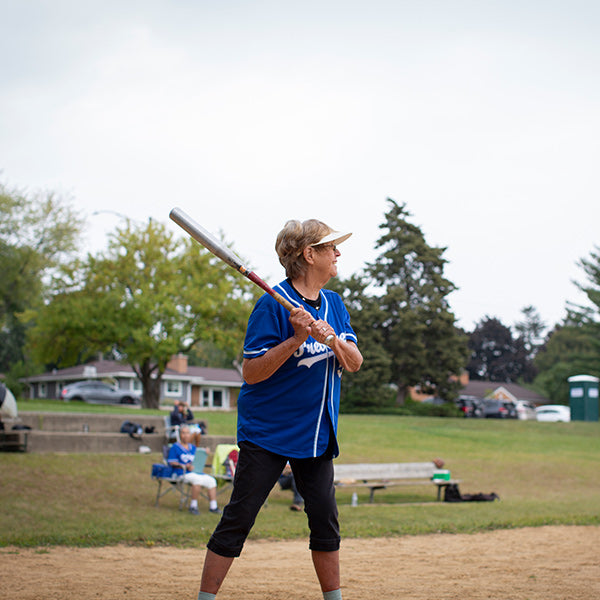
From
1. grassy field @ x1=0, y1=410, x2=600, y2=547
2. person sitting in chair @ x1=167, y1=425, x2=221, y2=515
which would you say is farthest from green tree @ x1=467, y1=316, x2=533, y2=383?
person sitting in chair @ x1=167, y1=425, x2=221, y2=515

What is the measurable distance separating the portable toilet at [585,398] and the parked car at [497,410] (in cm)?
920

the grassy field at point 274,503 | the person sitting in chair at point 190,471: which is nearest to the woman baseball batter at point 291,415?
the grassy field at point 274,503

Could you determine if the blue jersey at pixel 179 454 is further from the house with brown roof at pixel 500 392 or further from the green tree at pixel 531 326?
the green tree at pixel 531 326

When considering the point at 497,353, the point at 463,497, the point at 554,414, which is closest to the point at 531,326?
the point at 497,353

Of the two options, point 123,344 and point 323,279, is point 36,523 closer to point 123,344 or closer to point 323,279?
point 323,279

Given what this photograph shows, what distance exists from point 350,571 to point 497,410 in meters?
41.3

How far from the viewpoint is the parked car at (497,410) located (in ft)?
148

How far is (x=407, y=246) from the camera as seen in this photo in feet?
161

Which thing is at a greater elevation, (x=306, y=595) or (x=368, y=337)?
(x=368, y=337)

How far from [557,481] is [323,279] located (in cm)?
1472

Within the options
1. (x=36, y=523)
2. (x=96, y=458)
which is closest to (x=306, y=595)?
(x=36, y=523)

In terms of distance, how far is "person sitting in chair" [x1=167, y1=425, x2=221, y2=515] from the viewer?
10570 millimetres

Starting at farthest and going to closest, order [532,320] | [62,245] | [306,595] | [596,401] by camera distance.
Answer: [532,320]
[62,245]
[596,401]
[306,595]

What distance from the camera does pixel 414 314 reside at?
47.2 meters
